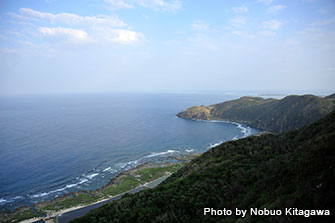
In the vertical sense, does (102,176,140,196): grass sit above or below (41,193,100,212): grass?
above

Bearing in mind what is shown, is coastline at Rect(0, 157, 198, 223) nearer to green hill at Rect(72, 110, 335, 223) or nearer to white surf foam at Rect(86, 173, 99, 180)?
white surf foam at Rect(86, 173, 99, 180)

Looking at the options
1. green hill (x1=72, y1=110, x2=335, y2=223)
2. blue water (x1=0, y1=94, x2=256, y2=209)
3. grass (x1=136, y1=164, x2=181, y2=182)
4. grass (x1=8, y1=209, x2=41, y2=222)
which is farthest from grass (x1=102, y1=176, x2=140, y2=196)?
green hill (x1=72, y1=110, x2=335, y2=223)

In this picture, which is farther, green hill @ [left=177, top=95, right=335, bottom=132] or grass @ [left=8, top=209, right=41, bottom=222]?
green hill @ [left=177, top=95, right=335, bottom=132]

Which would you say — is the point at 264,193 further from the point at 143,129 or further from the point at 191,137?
the point at 143,129

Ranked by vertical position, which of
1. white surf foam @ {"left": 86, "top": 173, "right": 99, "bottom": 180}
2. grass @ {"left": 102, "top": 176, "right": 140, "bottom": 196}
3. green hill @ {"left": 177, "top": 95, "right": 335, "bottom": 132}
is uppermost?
green hill @ {"left": 177, "top": 95, "right": 335, "bottom": 132}

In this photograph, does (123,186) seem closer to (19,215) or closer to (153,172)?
(153,172)

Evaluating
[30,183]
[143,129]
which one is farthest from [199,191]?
[143,129]

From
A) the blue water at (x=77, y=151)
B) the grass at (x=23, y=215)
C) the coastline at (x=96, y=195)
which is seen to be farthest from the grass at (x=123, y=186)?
the grass at (x=23, y=215)
